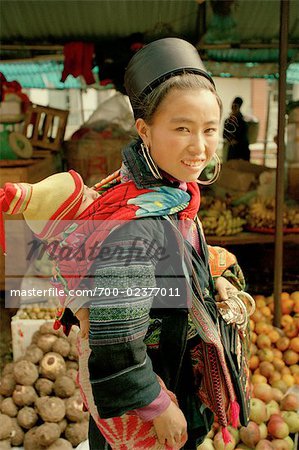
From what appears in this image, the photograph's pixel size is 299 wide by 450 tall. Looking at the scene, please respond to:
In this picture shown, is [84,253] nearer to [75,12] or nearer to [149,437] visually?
[149,437]

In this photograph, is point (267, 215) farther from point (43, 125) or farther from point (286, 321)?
point (43, 125)

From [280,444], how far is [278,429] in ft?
0.21

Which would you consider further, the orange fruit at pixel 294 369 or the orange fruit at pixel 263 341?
the orange fruit at pixel 263 341

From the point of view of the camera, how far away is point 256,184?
4391 millimetres

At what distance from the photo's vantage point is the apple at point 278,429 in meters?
2.24

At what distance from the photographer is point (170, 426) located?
1032 millimetres

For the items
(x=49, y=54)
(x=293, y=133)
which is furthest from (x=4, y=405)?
(x=49, y=54)

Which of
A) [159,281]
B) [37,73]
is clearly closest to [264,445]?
[159,281]

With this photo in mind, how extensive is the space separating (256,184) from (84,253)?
11.6 ft

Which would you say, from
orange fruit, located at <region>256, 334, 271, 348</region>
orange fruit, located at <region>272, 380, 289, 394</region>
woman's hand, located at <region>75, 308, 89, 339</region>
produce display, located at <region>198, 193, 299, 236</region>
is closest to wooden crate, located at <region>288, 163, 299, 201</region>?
produce display, located at <region>198, 193, 299, 236</region>

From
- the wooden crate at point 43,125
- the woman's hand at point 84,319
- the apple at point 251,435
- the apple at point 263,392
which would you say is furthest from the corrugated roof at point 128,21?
the woman's hand at point 84,319

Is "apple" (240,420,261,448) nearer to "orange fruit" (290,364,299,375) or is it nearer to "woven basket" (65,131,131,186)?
A: "orange fruit" (290,364,299,375)

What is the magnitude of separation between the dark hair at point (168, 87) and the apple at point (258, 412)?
171cm

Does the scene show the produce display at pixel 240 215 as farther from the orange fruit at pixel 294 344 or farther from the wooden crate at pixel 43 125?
the wooden crate at pixel 43 125
